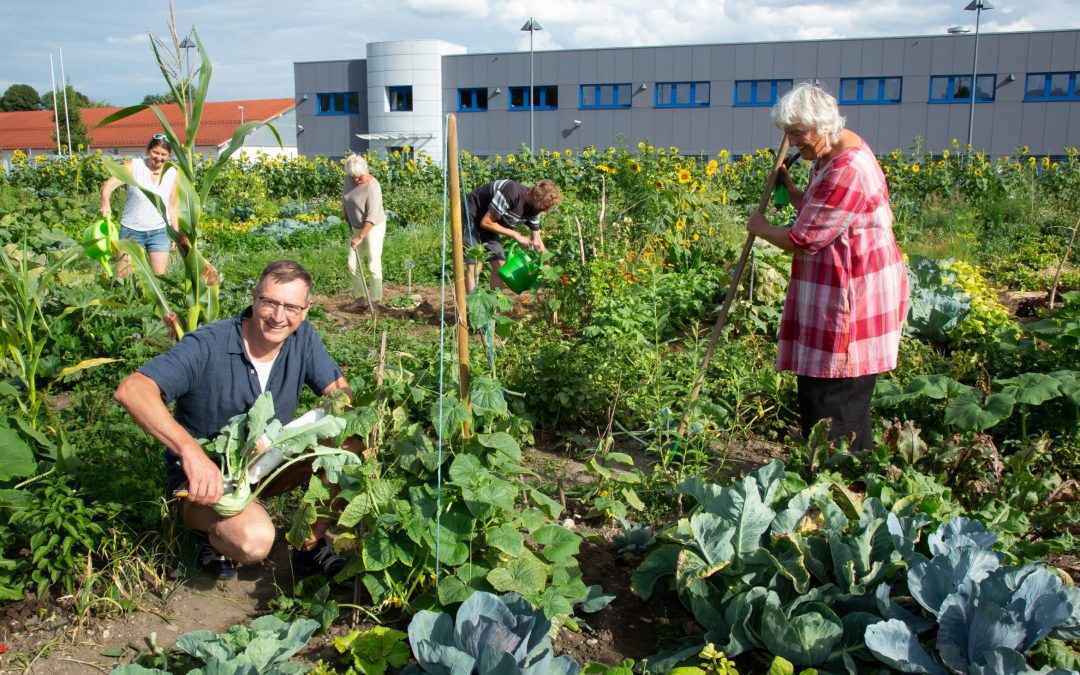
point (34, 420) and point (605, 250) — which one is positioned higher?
point (605, 250)

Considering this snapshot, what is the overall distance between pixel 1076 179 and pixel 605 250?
8.81m

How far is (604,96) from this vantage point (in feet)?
117

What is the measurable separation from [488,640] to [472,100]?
3802cm

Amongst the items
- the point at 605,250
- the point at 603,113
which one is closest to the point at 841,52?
the point at 603,113

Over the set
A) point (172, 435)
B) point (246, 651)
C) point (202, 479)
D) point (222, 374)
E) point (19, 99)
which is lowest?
point (246, 651)

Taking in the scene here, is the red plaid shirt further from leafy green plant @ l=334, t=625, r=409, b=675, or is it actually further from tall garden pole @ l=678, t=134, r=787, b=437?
leafy green plant @ l=334, t=625, r=409, b=675

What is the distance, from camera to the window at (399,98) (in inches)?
1524

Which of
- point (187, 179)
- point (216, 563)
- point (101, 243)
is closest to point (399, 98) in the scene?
point (101, 243)

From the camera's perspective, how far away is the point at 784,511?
2545mm

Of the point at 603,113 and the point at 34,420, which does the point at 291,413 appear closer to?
the point at 34,420

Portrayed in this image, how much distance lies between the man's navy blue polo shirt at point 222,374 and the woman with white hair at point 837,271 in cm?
179

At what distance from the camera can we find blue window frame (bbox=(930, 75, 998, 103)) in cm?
3075

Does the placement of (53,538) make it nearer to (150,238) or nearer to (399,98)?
(150,238)

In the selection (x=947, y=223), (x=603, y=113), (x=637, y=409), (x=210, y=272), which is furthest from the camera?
(x=603, y=113)
